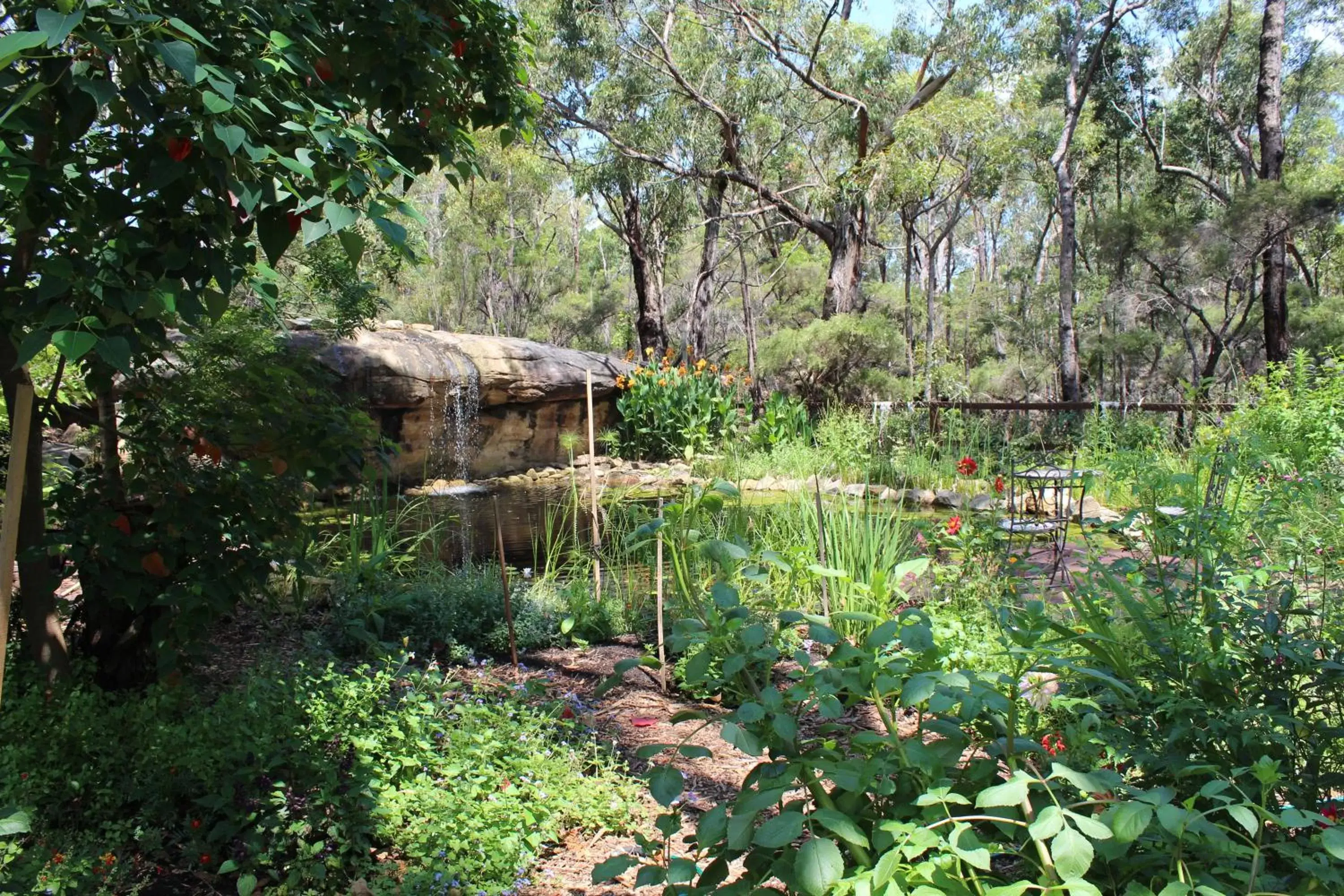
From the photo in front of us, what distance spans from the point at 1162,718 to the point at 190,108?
216 cm

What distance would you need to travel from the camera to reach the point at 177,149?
1494 mm

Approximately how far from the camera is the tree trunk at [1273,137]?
33.2 ft

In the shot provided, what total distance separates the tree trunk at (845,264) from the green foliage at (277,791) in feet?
35.3

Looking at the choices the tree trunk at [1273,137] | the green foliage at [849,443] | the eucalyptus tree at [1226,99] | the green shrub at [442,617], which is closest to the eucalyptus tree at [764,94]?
the green foliage at [849,443]

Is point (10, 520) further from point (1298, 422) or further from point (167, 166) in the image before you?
point (1298, 422)

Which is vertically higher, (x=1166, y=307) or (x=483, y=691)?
(x=1166, y=307)

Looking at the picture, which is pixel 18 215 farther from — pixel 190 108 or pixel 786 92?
pixel 786 92

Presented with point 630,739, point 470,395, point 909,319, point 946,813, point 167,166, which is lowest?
point 630,739

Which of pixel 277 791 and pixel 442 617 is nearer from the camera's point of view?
pixel 277 791

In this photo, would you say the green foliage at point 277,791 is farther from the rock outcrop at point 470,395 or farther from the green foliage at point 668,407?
the green foliage at point 668,407

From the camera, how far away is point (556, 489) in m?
9.94

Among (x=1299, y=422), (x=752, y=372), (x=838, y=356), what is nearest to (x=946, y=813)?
(x=1299, y=422)

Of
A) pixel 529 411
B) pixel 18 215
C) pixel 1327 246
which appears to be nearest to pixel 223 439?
pixel 18 215

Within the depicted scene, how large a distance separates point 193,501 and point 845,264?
11.2 meters
